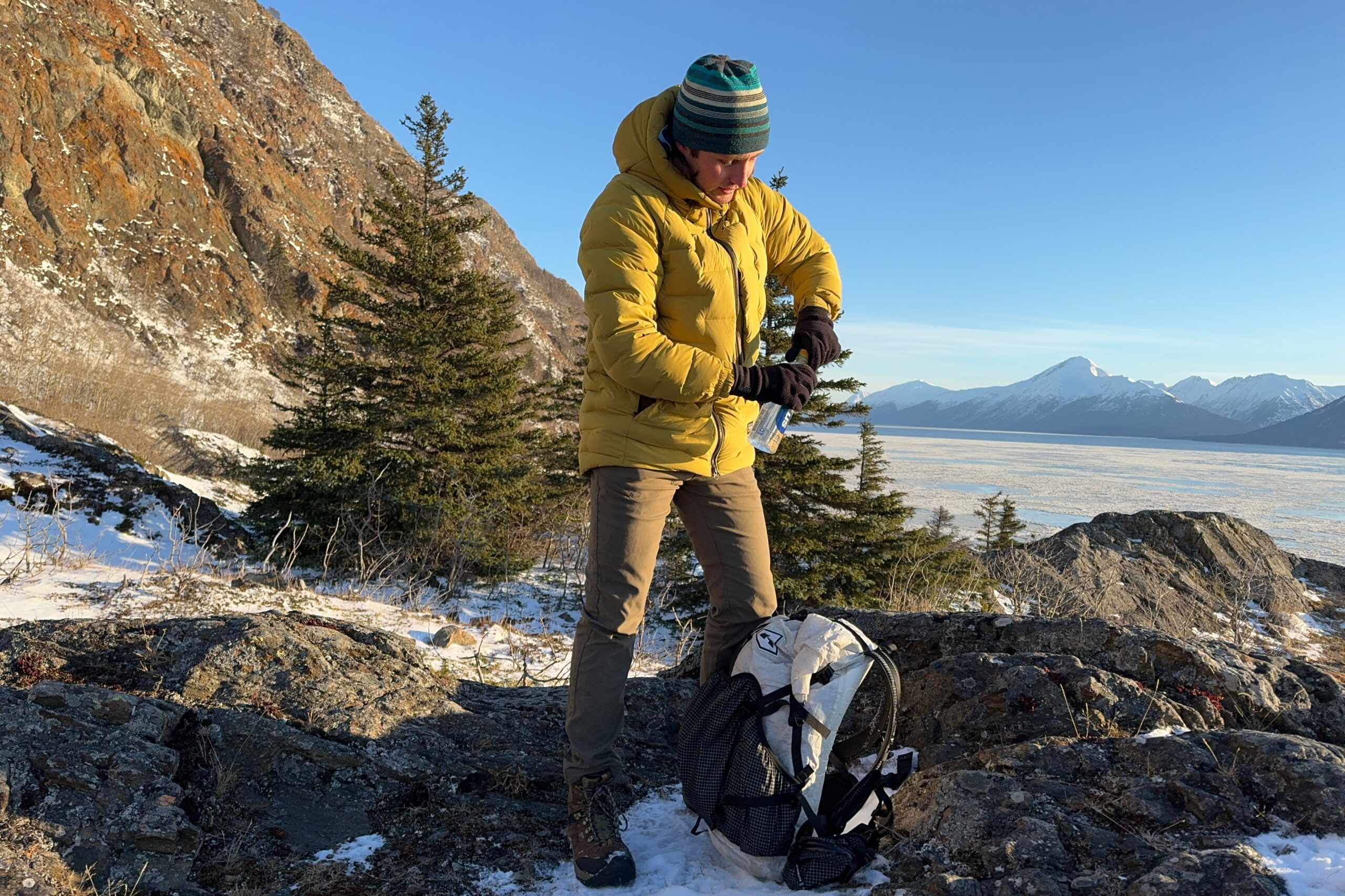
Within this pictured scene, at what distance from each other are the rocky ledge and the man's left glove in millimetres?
1299

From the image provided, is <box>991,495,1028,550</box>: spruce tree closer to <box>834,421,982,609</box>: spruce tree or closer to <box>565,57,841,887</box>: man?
<box>834,421,982,609</box>: spruce tree

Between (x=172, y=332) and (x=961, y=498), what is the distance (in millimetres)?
28709

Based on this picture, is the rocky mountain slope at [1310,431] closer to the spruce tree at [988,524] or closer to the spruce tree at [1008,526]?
the spruce tree at [988,524]

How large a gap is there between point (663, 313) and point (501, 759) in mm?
1715

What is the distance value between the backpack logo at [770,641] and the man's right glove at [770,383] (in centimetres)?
72

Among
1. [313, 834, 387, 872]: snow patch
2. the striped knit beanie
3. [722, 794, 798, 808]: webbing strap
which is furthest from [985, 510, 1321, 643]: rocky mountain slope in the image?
[313, 834, 387, 872]: snow patch

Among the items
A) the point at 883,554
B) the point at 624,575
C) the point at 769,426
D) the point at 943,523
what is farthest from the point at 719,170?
the point at 943,523

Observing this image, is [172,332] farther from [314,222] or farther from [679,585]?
[679,585]

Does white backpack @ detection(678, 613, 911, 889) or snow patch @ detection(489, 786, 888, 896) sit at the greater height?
white backpack @ detection(678, 613, 911, 889)

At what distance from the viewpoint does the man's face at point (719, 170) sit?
7.47 ft

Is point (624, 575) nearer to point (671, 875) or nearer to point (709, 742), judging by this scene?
point (709, 742)

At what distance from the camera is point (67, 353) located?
20984 mm

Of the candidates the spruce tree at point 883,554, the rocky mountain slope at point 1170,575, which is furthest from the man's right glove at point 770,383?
the spruce tree at point 883,554

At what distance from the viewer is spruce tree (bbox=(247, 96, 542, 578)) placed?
9.36 meters
